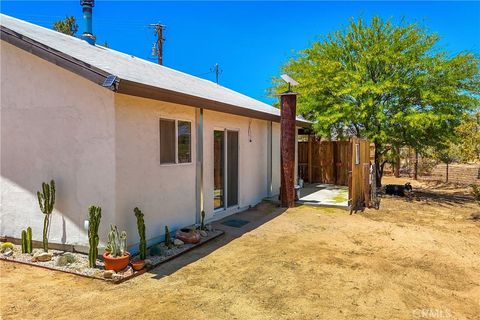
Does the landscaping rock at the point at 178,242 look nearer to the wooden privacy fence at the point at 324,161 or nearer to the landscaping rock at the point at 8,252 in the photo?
the landscaping rock at the point at 8,252

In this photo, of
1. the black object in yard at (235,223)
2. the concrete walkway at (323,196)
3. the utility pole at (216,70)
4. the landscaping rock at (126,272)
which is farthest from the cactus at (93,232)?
the utility pole at (216,70)

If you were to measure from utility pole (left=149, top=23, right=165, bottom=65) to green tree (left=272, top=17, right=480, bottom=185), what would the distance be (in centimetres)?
1266

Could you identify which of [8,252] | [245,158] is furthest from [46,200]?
[245,158]

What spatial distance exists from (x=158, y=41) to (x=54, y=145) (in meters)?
18.9

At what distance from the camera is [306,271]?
5191 millimetres

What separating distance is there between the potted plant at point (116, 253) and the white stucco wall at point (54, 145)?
507 mm

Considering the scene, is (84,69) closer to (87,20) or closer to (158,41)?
(87,20)

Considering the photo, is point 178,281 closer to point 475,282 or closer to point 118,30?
point 475,282

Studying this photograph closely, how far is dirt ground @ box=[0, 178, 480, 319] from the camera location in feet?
12.9

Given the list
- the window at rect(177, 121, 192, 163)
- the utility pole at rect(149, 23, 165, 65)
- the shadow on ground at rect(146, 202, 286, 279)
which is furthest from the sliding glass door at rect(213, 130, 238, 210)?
the utility pole at rect(149, 23, 165, 65)

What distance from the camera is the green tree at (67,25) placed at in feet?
76.0

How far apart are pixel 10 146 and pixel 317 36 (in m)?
11.3

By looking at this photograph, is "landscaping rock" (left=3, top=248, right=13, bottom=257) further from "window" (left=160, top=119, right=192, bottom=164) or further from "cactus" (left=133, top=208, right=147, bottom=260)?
"window" (left=160, top=119, right=192, bottom=164)

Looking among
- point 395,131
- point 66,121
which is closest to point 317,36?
point 395,131
